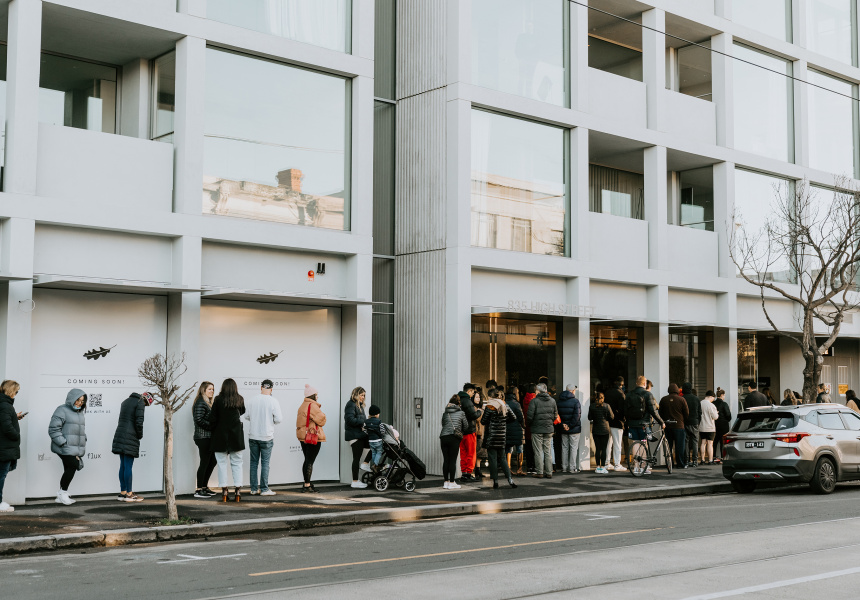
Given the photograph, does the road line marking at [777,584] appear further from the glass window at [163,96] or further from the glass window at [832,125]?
the glass window at [832,125]

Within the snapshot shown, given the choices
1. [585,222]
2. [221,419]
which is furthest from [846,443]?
[221,419]

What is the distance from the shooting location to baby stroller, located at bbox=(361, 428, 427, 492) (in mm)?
16141

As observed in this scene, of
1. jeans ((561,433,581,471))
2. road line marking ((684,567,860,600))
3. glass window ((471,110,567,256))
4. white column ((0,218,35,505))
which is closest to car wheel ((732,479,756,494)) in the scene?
jeans ((561,433,581,471))

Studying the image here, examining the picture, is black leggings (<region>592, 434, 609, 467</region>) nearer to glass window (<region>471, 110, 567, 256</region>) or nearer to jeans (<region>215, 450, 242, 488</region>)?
glass window (<region>471, 110, 567, 256</region>)

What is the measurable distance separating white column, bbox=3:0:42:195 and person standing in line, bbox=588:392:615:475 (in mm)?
11771

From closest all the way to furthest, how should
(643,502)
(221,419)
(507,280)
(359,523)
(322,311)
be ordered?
(359,523)
(221,419)
(643,502)
(322,311)
(507,280)

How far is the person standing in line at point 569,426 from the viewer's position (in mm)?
19422

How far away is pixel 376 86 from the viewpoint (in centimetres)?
2016

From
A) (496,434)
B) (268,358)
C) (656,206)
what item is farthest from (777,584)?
(656,206)

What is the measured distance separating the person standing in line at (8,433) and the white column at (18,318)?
0.58 m

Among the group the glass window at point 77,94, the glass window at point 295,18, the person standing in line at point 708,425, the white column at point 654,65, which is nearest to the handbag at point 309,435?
the glass window at point 77,94

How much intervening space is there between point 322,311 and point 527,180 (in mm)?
5690

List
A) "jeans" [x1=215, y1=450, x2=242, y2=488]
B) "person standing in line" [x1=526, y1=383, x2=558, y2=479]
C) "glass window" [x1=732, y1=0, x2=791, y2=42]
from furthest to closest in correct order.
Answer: "glass window" [x1=732, y1=0, x2=791, y2=42] < "person standing in line" [x1=526, y1=383, x2=558, y2=479] < "jeans" [x1=215, y1=450, x2=242, y2=488]

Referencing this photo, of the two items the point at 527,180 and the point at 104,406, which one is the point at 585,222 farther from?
the point at 104,406
